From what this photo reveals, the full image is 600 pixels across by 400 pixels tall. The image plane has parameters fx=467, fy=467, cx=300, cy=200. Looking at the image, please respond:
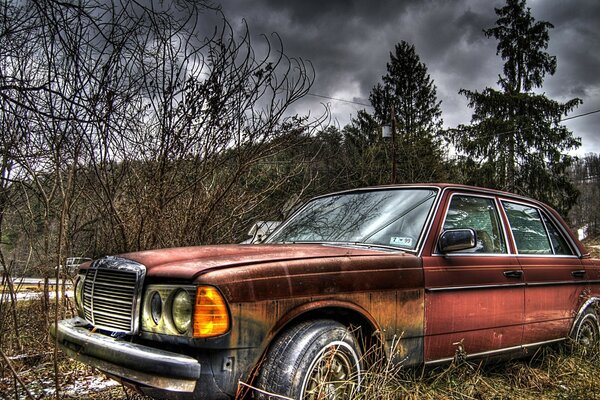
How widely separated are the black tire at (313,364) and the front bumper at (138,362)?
0.39 m

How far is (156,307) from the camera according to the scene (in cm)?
236

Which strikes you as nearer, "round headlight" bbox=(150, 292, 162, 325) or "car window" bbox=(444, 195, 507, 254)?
"round headlight" bbox=(150, 292, 162, 325)

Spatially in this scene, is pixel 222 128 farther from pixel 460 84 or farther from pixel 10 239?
pixel 460 84

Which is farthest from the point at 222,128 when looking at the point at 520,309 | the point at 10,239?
the point at 520,309

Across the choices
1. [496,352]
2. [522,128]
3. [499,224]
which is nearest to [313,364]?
[496,352]

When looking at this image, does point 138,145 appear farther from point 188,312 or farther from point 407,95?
point 407,95

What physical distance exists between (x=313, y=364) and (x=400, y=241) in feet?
3.90

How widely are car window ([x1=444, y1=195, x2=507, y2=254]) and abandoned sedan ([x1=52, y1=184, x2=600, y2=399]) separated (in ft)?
0.04

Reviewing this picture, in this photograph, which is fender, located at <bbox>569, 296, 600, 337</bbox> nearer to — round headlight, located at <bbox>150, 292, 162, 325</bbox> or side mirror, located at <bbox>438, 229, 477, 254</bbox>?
side mirror, located at <bbox>438, 229, 477, 254</bbox>

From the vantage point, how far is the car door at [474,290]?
3113mm

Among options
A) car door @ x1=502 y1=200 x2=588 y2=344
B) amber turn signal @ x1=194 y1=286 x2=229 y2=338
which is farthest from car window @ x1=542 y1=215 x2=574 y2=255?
amber turn signal @ x1=194 y1=286 x2=229 y2=338

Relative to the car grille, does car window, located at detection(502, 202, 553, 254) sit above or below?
above

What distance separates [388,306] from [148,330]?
1400mm

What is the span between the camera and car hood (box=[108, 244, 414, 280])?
2328 mm
